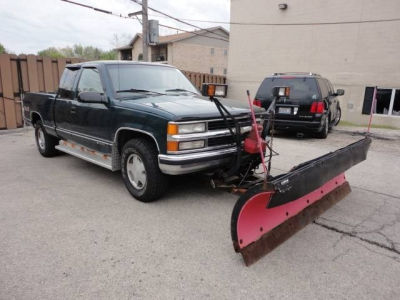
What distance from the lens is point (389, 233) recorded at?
3.40 meters

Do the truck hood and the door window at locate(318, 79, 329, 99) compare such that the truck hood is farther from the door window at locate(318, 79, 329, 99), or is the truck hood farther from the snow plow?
the door window at locate(318, 79, 329, 99)

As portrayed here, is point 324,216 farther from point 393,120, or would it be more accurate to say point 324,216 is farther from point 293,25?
point 293,25

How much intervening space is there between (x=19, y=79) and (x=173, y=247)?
9996mm

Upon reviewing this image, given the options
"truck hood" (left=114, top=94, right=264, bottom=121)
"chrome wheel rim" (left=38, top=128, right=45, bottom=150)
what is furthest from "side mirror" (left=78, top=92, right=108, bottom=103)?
"chrome wheel rim" (left=38, top=128, right=45, bottom=150)

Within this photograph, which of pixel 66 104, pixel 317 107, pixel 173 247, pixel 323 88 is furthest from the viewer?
pixel 323 88

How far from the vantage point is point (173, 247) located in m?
3.08

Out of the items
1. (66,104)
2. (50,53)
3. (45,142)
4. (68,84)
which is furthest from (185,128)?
(50,53)

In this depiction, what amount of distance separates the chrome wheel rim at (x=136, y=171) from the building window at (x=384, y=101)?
1314 centimetres

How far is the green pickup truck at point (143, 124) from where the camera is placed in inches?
143

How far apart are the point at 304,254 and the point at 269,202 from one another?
756mm

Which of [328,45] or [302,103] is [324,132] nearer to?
[302,103]

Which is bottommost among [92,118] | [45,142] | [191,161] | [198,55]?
[45,142]

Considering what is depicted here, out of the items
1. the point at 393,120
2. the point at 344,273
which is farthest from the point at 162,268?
the point at 393,120

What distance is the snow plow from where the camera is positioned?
2.65 metres
